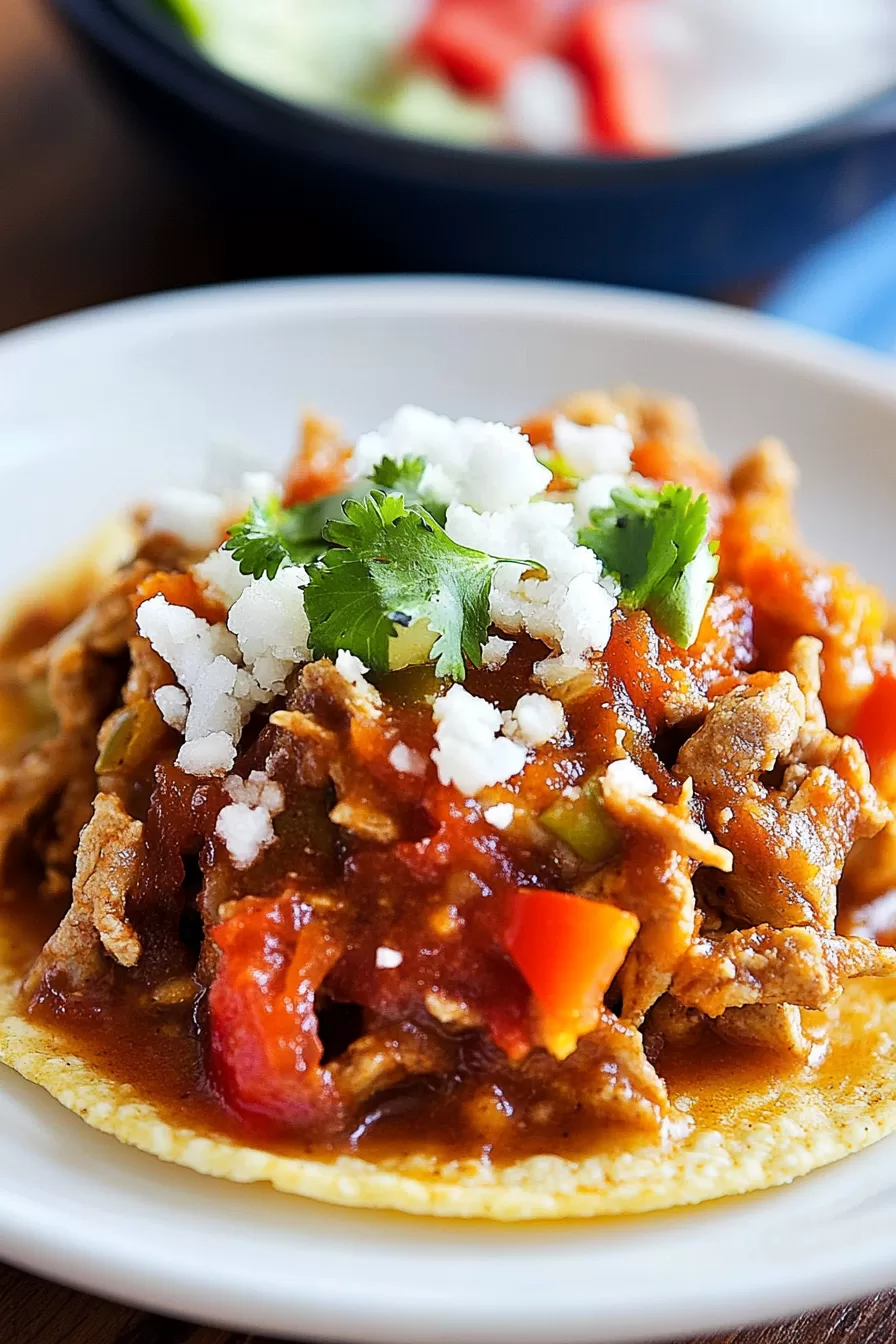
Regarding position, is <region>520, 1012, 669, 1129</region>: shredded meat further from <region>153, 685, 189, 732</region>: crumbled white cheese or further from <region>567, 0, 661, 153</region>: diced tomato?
<region>567, 0, 661, 153</region>: diced tomato

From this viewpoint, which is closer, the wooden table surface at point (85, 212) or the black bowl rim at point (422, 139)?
the black bowl rim at point (422, 139)

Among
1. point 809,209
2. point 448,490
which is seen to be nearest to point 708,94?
point 809,209

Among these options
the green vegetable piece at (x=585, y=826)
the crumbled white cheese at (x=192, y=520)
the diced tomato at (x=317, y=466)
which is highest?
the green vegetable piece at (x=585, y=826)

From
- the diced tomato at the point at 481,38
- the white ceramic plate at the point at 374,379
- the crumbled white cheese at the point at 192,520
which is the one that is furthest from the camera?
the diced tomato at the point at 481,38

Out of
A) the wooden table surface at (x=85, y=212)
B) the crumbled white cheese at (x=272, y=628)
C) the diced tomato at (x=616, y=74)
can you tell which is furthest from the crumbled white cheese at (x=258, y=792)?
the diced tomato at (x=616, y=74)

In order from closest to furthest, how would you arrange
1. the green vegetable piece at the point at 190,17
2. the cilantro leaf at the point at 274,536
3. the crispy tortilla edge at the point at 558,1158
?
the crispy tortilla edge at the point at 558,1158 < the cilantro leaf at the point at 274,536 < the green vegetable piece at the point at 190,17

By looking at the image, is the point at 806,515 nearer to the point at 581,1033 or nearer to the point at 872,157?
the point at 872,157

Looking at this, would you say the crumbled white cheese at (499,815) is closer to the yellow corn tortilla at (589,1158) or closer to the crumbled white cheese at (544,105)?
the yellow corn tortilla at (589,1158)
